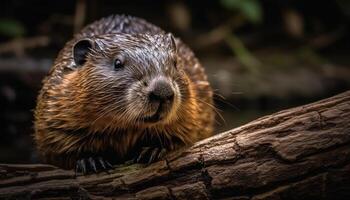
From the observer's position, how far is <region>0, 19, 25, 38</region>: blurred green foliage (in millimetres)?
9489

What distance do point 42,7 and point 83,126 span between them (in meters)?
6.70

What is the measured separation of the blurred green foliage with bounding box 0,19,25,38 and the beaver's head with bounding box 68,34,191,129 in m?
5.07

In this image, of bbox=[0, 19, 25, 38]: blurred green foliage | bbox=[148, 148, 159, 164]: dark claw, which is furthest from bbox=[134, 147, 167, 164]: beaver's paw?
bbox=[0, 19, 25, 38]: blurred green foliage

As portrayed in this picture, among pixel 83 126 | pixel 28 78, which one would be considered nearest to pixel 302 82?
pixel 28 78

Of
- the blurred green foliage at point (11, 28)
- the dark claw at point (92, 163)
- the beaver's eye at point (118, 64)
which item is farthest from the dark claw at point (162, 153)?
Result: the blurred green foliage at point (11, 28)

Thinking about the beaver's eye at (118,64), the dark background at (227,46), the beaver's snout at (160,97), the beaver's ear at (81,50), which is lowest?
the beaver's snout at (160,97)

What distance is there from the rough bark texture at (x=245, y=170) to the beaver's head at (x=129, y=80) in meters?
0.39

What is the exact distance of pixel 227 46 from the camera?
11.0m

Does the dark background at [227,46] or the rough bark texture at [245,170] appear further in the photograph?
the dark background at [227,46]

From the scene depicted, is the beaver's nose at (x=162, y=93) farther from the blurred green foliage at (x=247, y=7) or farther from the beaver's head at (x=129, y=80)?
the blurred green foliage at (x=247, y=7)

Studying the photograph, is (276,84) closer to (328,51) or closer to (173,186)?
(328,51)

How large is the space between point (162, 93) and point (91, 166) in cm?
82

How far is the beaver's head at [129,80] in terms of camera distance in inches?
158

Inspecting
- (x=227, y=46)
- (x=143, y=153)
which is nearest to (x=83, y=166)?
(x=143, y=153)
